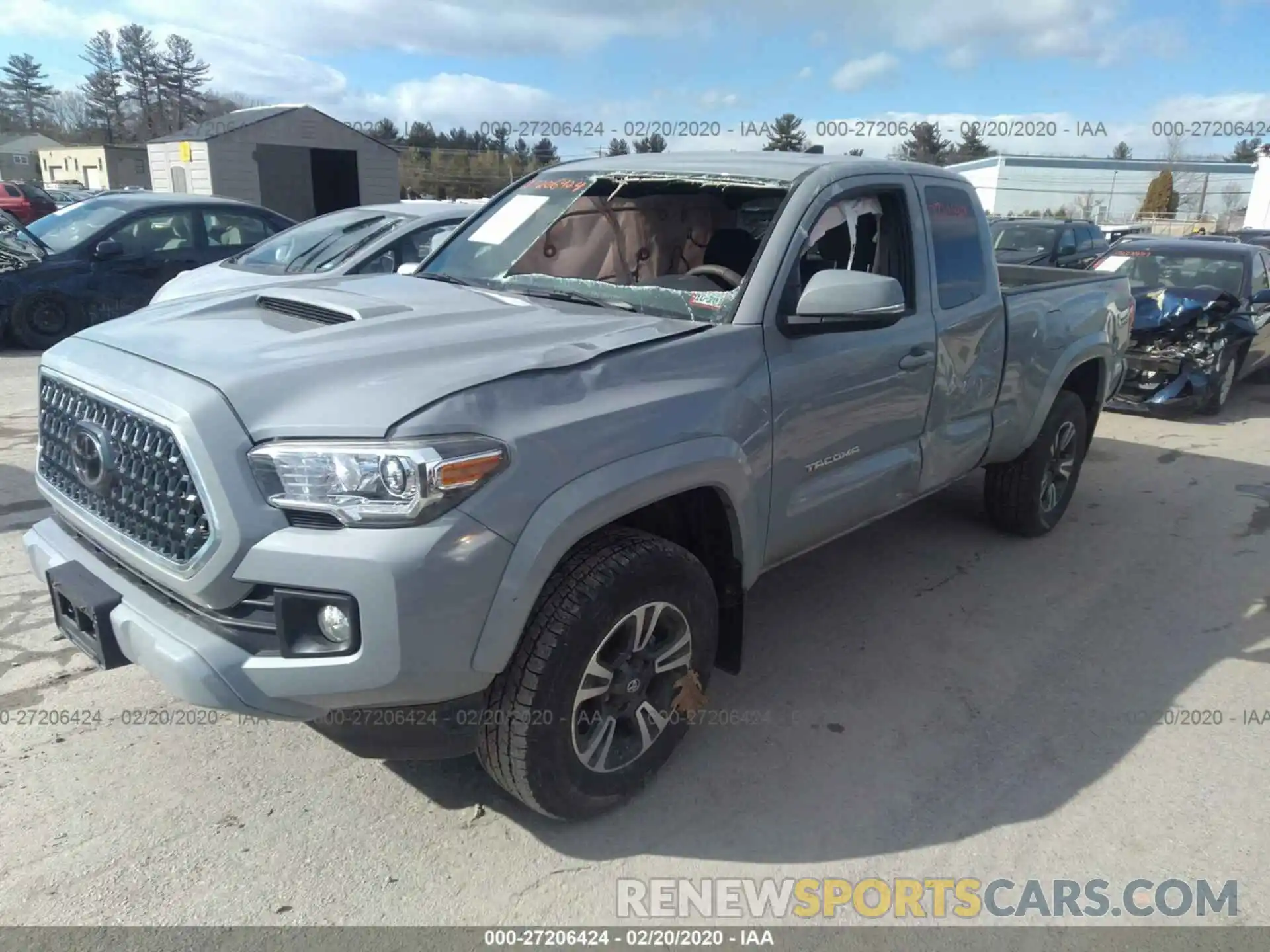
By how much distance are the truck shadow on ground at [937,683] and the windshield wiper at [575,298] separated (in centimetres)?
157

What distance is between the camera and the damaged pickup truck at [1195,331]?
852 centimetres

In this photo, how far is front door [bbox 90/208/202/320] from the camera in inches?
383

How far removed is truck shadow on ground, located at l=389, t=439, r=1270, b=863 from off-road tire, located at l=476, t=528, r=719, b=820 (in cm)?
24

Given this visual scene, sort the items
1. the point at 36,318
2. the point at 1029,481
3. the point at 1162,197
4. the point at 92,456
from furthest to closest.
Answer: the point at 1162,197 < the point at 36,318 < the point at 1029,481 < the point at 92,456

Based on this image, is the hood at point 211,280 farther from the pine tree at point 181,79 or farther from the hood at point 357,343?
the pine tree at point 181,79

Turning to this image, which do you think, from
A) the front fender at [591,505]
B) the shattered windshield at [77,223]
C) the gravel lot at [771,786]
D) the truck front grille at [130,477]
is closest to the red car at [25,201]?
the shattered windshield at [77,223]

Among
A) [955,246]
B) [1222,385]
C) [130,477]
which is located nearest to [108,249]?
[130,477]

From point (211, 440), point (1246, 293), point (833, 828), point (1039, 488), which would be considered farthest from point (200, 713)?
point (1246, 293)

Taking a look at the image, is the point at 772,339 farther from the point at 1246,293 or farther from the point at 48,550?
the point at 1246,293

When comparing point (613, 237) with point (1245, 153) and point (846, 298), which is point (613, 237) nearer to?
point (846, 298)

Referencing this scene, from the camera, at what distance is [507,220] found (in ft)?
13.1

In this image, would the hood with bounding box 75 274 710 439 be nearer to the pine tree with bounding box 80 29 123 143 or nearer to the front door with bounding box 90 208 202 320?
the front door with bounding box 90 208 202 320

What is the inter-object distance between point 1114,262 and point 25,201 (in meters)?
25.7

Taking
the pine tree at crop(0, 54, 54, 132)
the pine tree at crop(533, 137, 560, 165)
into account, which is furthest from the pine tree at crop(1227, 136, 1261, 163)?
the pine tree at crop(0, 54, 54, 132)
